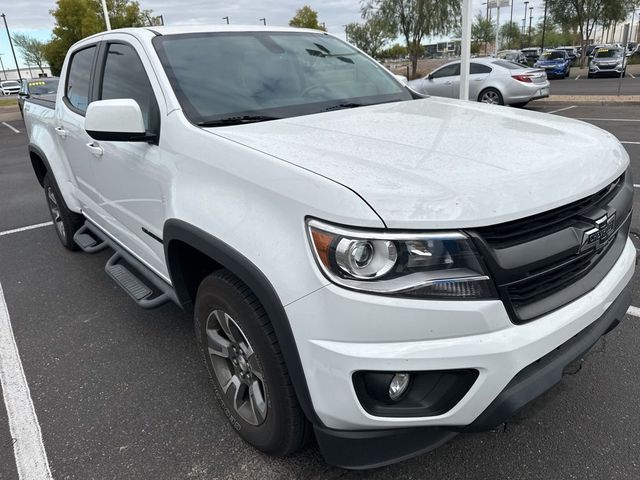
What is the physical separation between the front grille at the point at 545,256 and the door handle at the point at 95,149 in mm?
2492

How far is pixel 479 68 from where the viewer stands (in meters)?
14.5

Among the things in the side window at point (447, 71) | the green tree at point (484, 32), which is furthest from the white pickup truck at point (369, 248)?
the green tree at point (484, 32)

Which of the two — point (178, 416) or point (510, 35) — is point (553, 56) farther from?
point (510, 35)

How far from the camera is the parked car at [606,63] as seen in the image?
2772cm

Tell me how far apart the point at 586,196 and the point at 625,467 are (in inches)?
46.3

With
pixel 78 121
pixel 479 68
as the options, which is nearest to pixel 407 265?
pixel 78 121

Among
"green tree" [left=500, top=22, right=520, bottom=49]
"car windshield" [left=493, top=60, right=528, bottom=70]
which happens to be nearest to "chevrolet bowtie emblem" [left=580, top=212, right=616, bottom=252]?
"car windshield" [left=493, top=60, right=528, bottom=70]

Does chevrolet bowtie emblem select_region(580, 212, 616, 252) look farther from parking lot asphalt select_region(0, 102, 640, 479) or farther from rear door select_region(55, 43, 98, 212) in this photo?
rear door select_region(55, 43, 98, 212)

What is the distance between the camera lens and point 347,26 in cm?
4672

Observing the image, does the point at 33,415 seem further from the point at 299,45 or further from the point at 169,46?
the point at 299,45

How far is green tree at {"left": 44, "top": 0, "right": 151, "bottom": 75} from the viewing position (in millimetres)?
30905

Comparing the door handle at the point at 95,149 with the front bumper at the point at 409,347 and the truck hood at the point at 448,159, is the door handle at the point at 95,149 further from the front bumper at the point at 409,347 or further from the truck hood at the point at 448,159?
the front bumper at the point at 409,347

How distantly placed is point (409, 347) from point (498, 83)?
45.5 feet

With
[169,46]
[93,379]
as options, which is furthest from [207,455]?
[169,46]
